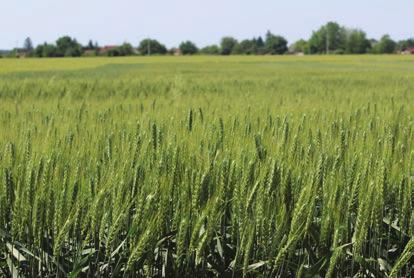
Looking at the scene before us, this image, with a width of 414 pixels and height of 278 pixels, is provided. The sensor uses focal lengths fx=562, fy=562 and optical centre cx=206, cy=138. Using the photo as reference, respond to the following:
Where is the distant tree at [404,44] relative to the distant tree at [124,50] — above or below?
below

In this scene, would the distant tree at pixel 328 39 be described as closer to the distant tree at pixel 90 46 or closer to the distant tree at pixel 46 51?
the distant tree at pixel 90 46

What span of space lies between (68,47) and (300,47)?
5165cm

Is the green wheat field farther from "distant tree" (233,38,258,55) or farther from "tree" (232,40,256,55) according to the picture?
"tree" (232,40,256,55)

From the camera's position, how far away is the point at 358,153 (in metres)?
1.99

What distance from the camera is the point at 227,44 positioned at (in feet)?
353

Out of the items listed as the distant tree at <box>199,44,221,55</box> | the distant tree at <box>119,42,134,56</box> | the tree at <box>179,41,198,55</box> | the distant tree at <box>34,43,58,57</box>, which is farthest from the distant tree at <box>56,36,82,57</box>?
the distant tree at <box>199,44,221,55</box>

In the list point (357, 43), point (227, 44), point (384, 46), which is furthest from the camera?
point (227, 44)

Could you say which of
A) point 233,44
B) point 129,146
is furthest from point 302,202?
point 233,44

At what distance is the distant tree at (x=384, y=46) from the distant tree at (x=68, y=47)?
52.0 metres

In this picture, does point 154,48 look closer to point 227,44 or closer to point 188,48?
point 188,48

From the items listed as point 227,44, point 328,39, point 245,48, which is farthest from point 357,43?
point 227,44

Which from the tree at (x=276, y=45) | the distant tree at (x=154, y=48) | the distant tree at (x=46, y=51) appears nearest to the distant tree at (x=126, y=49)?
the distant tree at (x=154, y=48)

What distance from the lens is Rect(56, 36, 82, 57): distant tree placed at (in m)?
67.6

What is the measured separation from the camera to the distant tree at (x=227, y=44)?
104m
